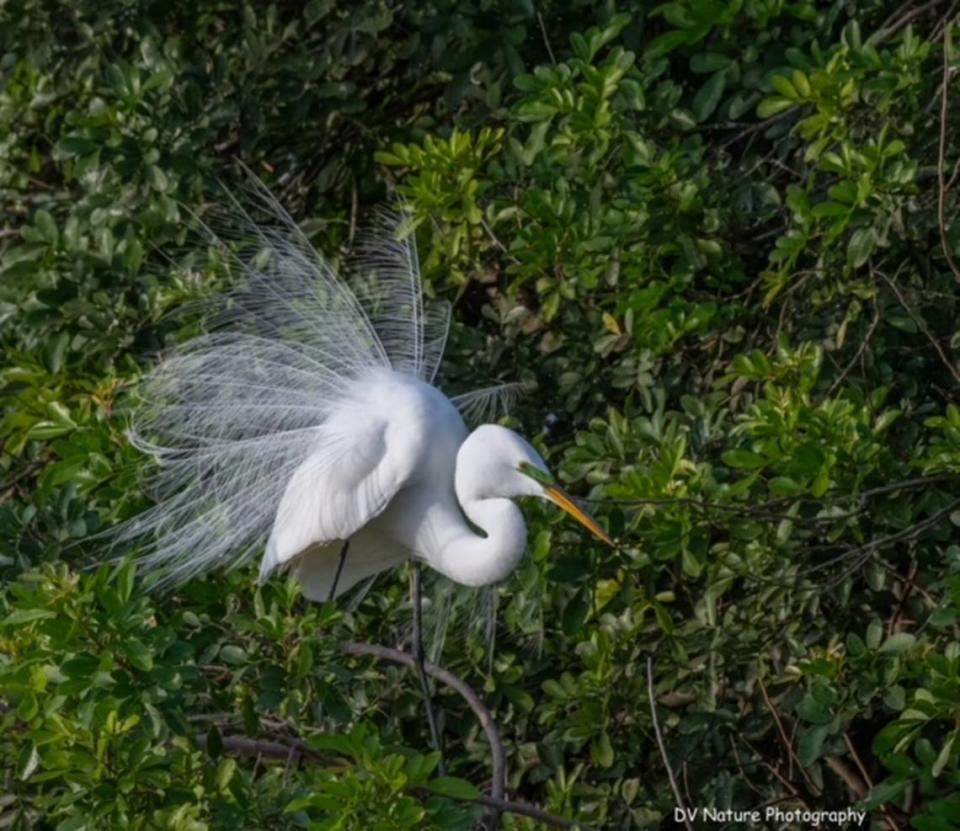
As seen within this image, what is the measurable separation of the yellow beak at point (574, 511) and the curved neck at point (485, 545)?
0.39ft

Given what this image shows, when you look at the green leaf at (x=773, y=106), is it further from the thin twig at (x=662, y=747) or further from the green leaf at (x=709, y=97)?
the thin twig at (x=662, y=747)

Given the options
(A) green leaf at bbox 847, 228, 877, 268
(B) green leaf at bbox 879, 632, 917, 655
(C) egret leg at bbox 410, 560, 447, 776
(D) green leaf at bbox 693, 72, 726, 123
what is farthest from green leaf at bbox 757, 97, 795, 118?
(C) egret leg at bbox 410, 560, 447, 776

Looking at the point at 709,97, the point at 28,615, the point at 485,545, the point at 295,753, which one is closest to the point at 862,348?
the point at 709,97

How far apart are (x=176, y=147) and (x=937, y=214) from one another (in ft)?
4.59

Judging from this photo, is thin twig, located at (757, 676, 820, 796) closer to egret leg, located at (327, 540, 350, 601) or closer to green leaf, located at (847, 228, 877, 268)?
green leaf, located at (847, 228, 877, 268)

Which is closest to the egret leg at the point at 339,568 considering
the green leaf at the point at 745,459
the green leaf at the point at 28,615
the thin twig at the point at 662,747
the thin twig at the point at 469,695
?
the thin twig at the point at 469,695

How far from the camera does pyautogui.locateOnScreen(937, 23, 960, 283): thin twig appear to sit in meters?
3.03

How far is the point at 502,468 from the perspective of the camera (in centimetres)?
320

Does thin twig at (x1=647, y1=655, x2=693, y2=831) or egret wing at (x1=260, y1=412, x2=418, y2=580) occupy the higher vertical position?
egret wing at (x1=260, y1=412, x2=418, y2=580)

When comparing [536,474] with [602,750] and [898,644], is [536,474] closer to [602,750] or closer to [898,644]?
[602,750]

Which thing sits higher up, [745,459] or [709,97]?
[709,97]

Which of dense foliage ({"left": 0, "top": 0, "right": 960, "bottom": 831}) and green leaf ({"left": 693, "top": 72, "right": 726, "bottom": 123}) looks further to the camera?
green leaf ({"left": 693, "top": 72, "right": 726, "bottom": 123})

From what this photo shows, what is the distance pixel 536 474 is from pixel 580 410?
1.95 feet

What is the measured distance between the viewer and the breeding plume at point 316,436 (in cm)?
339
